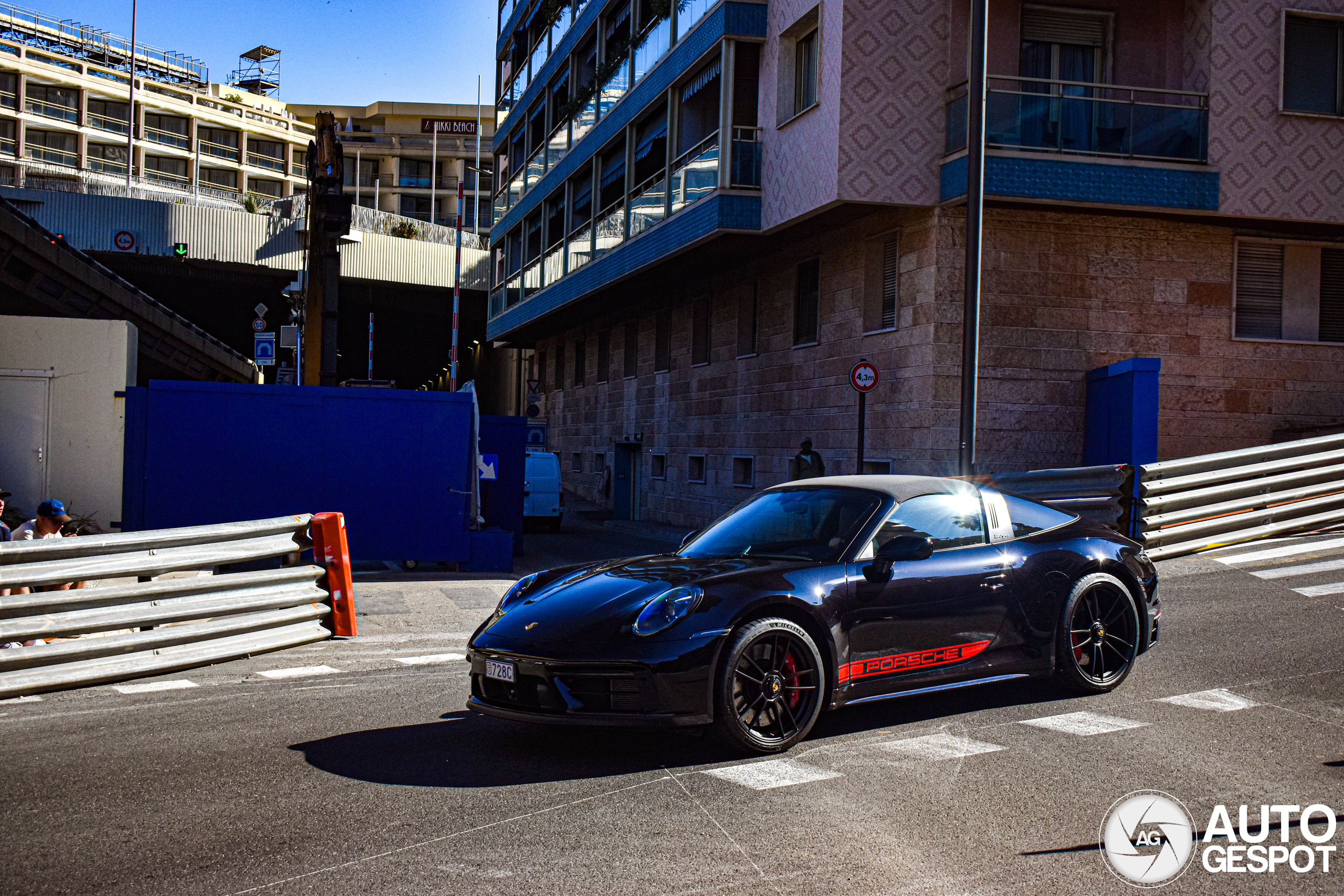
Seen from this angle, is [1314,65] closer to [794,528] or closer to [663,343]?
[663,343]

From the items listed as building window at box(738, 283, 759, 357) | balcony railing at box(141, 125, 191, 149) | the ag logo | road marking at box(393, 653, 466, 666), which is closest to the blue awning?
building window at box(738, 283, 759, 357)

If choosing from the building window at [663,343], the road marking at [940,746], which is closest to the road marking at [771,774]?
the road marking at [940,746]

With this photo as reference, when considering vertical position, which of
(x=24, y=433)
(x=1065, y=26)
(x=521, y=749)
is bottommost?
(x=521, y=749)

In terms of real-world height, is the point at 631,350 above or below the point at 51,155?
below

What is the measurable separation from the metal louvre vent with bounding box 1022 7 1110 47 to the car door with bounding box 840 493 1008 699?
13838 mm

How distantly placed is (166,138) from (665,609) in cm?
8749

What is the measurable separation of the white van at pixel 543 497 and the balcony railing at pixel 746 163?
25.0 ft

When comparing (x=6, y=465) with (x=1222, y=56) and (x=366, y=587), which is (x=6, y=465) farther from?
(x=1222, y=56)

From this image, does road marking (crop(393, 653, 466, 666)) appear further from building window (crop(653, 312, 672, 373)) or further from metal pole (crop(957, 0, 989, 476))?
building window (crop(653, 312, 672, 373))

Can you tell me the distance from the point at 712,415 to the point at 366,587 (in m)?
13.3

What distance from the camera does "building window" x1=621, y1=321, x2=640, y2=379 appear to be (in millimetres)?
31641

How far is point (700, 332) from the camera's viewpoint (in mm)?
26797

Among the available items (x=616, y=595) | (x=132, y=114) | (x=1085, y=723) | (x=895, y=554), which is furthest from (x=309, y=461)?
(x=132, y=114)

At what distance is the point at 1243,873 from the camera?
13.3 ft
